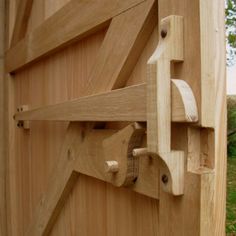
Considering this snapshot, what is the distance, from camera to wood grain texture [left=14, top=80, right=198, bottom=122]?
605 mm

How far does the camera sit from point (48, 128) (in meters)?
1.33

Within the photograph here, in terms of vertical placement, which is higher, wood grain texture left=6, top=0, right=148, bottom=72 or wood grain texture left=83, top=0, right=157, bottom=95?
wood grain texture left=6, top=0, right=148, bottom=72

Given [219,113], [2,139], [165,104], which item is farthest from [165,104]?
[2,139]

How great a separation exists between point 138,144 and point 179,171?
15cm

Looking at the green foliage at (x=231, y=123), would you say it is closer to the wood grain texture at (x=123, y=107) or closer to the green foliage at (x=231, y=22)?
the green foliage at (x=231, y=22)

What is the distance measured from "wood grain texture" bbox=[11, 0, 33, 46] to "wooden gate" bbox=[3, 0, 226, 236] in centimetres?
9

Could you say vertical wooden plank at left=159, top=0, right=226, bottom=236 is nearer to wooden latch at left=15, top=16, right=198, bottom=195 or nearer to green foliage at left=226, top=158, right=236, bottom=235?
wooden latch at left=15, top=16, right=198, bottom=195

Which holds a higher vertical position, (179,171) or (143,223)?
(179,171)

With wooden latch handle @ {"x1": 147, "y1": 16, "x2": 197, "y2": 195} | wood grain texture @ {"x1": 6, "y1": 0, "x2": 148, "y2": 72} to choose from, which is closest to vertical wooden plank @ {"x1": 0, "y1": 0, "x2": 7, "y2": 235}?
wood grain texture @ {"x1": 6, "y1": 0, "x2": 148, "y2": 72}

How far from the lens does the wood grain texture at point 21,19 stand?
1532 mm

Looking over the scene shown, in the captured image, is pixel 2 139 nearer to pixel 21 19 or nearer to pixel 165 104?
pixel 21 19

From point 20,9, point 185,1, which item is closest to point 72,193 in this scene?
point 185,1

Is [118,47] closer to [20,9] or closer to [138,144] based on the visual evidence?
[138,144]

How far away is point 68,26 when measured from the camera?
3.55 feet
